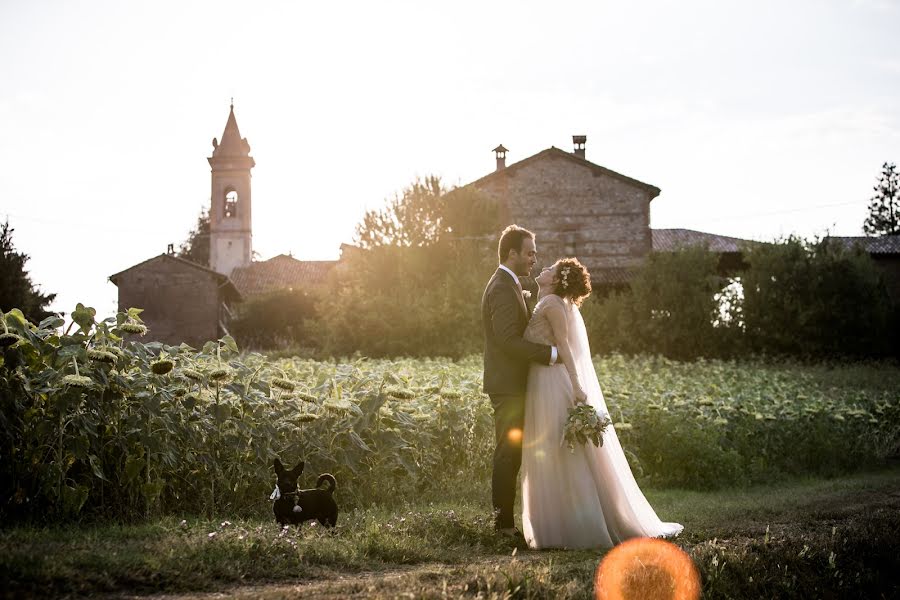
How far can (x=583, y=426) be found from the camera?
700 centimetres

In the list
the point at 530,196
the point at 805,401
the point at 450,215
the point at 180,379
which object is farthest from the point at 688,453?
the point at 530,196

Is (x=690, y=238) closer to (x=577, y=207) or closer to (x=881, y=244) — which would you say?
(x=881, y=244)

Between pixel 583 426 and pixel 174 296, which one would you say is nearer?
pixel 583 426

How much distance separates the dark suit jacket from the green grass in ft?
3.81

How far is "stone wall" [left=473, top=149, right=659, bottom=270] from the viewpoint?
4253cm

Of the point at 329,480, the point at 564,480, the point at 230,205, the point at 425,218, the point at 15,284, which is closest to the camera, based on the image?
the point at 329,480

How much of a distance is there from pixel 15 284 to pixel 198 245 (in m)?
51.0

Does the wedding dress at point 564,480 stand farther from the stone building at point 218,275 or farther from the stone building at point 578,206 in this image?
the stone building at point 218,275

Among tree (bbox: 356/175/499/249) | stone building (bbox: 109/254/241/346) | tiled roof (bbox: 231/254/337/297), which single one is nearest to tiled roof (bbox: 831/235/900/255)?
tree (bbox: 356/175/499/249)

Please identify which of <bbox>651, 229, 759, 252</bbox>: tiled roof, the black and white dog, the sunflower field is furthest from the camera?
<bbox>651, 229, 759, 252</bbox>: tiled roof

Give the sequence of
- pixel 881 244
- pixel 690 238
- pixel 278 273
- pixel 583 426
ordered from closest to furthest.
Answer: pixel 583 426, pixel 881 244, pixel 690 238, pixel 278 273

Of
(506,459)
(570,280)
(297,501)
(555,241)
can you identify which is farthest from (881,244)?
(297,501)

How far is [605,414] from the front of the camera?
730 centimetres

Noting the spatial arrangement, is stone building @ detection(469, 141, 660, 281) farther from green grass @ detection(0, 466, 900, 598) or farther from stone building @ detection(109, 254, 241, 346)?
green grass @ detection(0, 466, 900, 598)
